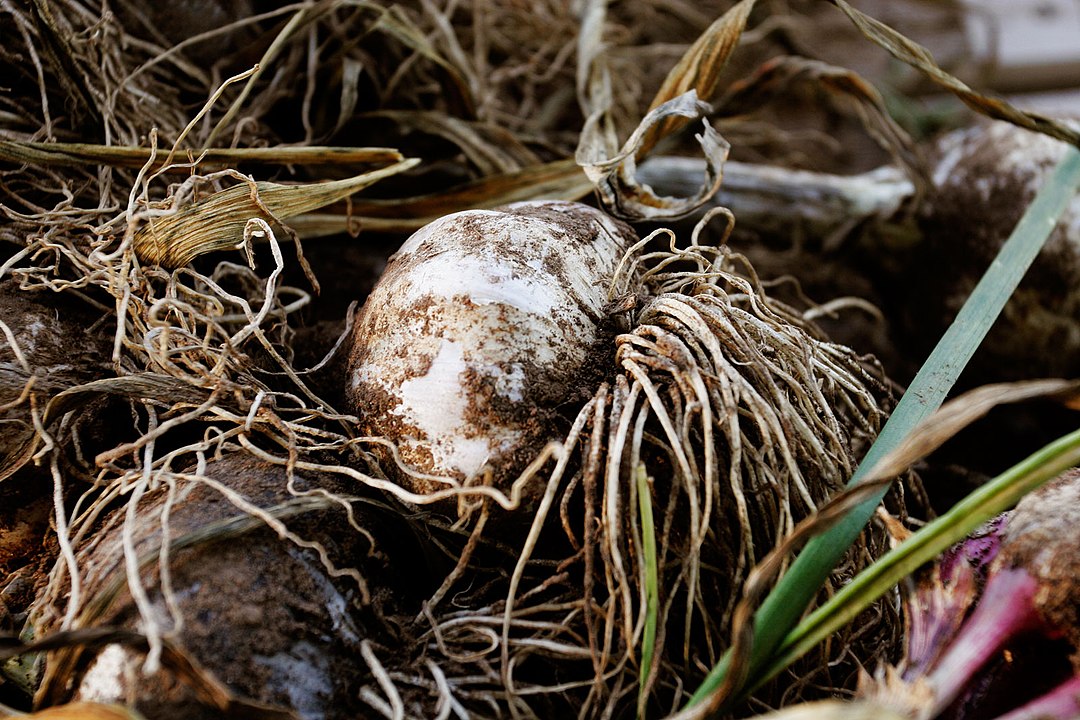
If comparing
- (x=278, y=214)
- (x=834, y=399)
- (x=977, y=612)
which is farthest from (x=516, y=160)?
(x=977, y=612)

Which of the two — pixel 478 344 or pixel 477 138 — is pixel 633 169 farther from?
pixel 478 344

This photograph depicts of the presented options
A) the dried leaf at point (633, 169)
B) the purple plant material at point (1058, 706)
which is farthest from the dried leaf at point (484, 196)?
the purple plant material at point (1058, 706)

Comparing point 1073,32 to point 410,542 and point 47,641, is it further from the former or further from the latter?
point 47,641

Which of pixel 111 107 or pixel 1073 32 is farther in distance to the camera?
pixel 1073 32

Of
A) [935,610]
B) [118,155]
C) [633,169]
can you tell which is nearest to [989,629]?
[935,610]

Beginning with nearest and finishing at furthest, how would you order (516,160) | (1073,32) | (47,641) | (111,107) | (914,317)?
1. (47,641)
2. (111,107)
3. (516,160)
4. (914,317)
5. (1073,32)

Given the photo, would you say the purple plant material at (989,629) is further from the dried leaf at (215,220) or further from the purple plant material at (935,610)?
the dried leaf at (215,220)

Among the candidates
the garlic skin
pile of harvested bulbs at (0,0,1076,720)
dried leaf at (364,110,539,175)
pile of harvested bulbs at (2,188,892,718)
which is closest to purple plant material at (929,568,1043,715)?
pile of harvested bulbs at (0,0,1076,720)

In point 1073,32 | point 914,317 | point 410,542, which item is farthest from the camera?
point 1073,32
